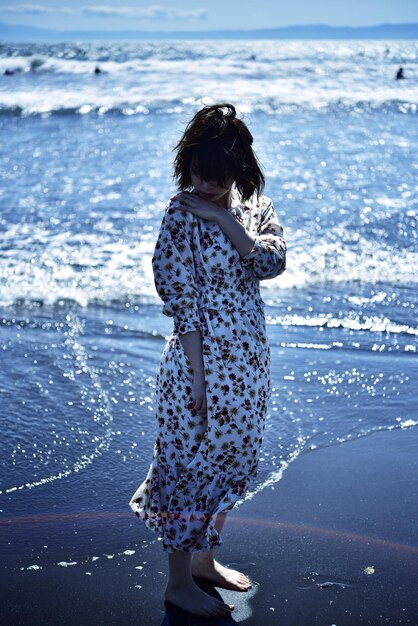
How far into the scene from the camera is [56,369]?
224 inches

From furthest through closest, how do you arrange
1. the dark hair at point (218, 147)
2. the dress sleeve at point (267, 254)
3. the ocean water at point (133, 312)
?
the ocean water at point (133, 312)
the dress sleeve at point (267, 254)
the dark hair at point (218, 147)

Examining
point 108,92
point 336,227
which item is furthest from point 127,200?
point 108,92

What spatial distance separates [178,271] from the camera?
2.96 meters

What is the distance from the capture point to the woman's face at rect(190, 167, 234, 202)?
9.79 feet

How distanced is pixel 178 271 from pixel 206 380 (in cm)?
37

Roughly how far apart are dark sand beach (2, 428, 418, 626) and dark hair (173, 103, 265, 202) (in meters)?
1.45

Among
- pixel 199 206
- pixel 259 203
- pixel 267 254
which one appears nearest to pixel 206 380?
pixel 267 254

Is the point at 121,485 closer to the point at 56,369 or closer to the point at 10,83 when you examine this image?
the point at 56,369

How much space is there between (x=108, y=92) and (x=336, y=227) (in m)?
22.7

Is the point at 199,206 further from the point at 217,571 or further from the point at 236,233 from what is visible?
the point at 217,571

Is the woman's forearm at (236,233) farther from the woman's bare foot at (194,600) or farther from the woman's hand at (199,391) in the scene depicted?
the woman's bare foot at (194,600)

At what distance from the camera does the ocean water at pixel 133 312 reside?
4.25 metres

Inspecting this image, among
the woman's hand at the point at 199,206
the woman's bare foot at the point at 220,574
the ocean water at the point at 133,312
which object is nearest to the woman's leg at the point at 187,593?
the woman's bare foot at the point at 220,574

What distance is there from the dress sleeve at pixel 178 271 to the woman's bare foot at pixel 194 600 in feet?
2.93
